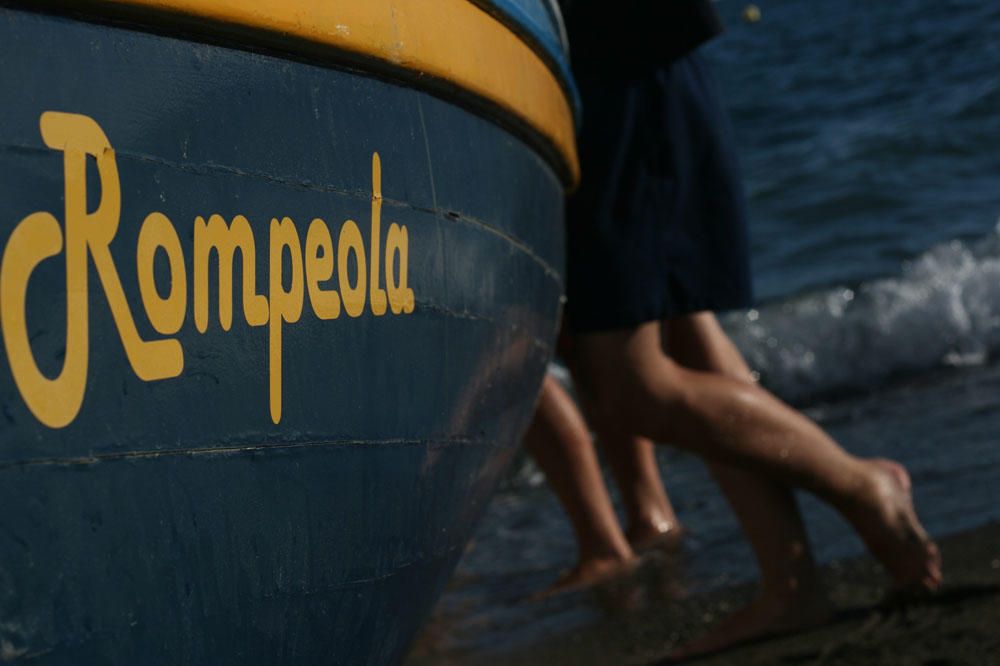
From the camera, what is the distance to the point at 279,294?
4.38 ft

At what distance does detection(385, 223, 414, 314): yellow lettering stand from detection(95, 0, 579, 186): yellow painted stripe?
0.17m

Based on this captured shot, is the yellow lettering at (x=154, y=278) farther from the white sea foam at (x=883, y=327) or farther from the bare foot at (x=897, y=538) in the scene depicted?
the white sea foam at (x=883, y=327)

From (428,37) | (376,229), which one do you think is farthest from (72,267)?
(428,37)

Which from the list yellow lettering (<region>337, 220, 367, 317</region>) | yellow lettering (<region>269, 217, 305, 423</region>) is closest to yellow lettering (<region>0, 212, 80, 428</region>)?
yellow lettering (<region>269, 217, 305, 423</region>)

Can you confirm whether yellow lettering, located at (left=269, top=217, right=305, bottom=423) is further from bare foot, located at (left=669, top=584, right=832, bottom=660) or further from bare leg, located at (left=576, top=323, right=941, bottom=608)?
bare foot, located at (left=669, top=584, right=832, bottom=660)

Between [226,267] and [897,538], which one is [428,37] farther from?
→ [897,538]

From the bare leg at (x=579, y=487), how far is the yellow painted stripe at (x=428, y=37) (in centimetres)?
133

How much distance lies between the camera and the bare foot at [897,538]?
8.79 feet

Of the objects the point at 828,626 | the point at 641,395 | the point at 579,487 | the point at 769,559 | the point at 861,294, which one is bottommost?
the point at 828,626

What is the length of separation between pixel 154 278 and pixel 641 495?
8.34ft

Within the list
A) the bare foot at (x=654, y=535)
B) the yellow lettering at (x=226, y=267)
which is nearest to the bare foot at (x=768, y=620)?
the bare foot at (x=654, y=535)

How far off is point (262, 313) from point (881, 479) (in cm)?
167

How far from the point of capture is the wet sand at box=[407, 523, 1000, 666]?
2.47 meters

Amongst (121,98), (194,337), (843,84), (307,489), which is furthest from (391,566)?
(843,84)
